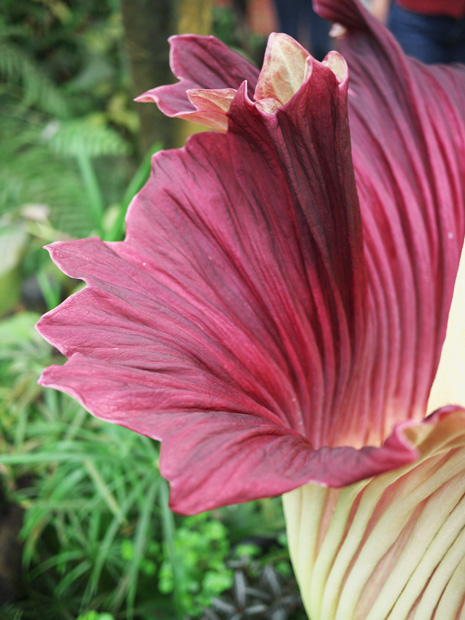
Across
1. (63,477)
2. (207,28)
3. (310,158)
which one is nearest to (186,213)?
(310,158)

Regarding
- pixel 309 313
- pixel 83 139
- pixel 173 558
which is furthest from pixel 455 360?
pixel 83 139

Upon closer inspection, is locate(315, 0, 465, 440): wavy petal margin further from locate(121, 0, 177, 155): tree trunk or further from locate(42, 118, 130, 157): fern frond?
locate(42, 118, 130, 157): fern frond

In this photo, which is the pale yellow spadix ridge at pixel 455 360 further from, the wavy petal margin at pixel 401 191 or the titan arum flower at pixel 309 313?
the wavy petal margin at pixel 401 191

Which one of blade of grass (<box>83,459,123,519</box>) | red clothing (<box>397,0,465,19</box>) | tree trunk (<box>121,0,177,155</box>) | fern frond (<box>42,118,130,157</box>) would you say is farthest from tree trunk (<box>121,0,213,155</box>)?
fern frond (<box>42,118,130,157</box>)

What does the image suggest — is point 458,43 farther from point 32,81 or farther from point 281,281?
point 32,81

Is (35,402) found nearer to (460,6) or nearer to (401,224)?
(401,224)

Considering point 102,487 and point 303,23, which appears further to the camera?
point 303,23
